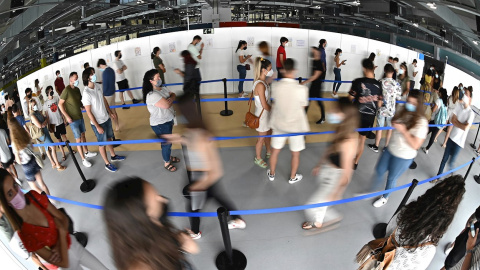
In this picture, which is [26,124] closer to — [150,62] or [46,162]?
[46,162]

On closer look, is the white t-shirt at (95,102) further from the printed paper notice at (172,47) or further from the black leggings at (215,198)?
the printed paper notice at (172,47)

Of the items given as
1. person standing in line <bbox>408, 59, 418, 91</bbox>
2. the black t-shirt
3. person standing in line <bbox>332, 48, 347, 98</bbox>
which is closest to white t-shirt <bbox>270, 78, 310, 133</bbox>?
the black t-shirt

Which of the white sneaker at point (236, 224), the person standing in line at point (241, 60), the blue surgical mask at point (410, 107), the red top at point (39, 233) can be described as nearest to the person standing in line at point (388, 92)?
the blue surgical mask at point (410, 107)

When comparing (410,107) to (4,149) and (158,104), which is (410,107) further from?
(4,149)

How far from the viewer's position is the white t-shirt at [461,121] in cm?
443

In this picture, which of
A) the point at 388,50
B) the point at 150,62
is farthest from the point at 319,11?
the point at 150,62

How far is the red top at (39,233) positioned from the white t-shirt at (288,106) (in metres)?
2.64

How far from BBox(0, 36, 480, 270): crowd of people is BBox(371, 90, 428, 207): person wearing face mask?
0.04 feet

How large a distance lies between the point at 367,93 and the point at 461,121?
4.57 ft

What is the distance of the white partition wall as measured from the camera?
8828mm

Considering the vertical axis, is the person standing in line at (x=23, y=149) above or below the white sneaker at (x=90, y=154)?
above

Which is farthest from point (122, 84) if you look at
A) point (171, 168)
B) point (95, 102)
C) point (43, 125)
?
point (171, 168)

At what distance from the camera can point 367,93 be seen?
182 inches

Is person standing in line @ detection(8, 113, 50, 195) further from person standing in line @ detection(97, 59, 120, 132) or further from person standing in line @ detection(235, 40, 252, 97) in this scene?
person standing in line @ detection(235, 40, 252, 97)
